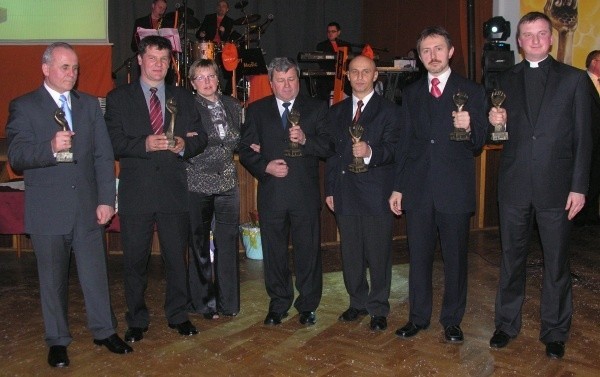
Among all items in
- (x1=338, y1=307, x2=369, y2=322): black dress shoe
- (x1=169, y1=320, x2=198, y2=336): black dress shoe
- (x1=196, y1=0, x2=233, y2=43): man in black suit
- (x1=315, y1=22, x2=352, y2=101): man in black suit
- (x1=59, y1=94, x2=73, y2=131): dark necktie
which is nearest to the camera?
(x1=59, y1=94, x2=73, y2=131): dark necktie

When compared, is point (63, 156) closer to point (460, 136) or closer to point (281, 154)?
point (281, 154)

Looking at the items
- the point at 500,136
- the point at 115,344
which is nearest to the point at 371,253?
the point at 500,136

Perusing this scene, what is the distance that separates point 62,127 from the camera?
375cm

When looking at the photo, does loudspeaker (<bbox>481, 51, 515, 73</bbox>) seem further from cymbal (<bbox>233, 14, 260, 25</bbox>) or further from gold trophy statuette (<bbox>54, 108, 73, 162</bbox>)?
gold trophy statuette (<bbox>54, 108, 73, 162</bbox>)

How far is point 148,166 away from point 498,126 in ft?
6.58

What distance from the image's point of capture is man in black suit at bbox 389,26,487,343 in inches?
157

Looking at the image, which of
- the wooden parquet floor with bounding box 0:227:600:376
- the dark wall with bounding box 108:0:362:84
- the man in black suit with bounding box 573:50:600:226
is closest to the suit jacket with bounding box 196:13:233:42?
the dark wall with bounding box 108:0:362:84

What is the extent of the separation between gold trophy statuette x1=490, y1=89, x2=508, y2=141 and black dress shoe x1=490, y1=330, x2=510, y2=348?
1139mm

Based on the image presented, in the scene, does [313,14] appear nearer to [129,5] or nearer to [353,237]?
[129,5]

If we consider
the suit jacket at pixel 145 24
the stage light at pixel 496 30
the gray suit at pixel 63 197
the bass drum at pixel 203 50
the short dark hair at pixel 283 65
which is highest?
the suit jacket at pixel 145 24

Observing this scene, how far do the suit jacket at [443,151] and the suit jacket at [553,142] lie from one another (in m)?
0.22

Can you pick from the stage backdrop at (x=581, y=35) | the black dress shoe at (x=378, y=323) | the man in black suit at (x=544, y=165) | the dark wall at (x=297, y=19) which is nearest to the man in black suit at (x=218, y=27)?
the dark wall at (x=297, y=19)

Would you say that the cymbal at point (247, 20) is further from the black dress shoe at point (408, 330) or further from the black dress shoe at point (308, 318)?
the black dress shoe at point (408, 330)

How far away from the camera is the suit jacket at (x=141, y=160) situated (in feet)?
13.6
